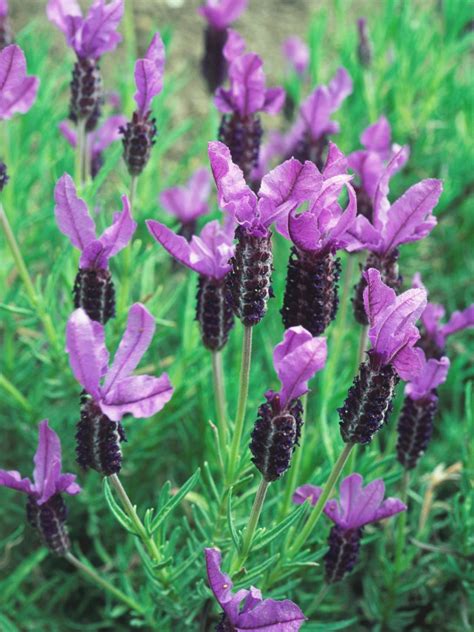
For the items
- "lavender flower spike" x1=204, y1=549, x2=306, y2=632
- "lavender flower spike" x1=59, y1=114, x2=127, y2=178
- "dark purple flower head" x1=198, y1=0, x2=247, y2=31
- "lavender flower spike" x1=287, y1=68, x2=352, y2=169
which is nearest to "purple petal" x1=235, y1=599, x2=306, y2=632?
"lavender flower spike" x1=204, y1=549, x2=306, y2=632

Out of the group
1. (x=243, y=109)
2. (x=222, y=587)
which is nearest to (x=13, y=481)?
(x=222, y=587)

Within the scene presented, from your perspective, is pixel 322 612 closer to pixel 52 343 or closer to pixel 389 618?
pixel 389 618

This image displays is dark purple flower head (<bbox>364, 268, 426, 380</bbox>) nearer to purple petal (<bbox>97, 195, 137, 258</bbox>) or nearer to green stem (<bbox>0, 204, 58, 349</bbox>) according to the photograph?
purple petal (<bbox>97, 195, 137, 258</bbox>)

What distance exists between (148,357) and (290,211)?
0.90m

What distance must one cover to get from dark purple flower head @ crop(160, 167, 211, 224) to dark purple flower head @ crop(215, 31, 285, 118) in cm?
35

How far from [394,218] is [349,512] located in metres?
0.38

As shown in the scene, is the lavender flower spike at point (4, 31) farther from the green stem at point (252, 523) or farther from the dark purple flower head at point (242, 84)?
the green stem at point (252, 523)

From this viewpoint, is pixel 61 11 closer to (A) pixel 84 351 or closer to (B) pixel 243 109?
(B) pixel 243 109

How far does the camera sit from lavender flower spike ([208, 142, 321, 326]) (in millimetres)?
837

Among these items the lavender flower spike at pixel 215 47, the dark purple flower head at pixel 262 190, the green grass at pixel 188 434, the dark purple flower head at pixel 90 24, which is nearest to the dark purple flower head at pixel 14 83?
the dark purple flower head at pixel 90 24

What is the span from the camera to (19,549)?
1.63 m

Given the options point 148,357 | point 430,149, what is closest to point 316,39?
point 430,149

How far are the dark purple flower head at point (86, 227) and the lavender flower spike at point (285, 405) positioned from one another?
0.90 ft

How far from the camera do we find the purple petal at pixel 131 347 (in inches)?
35.1
